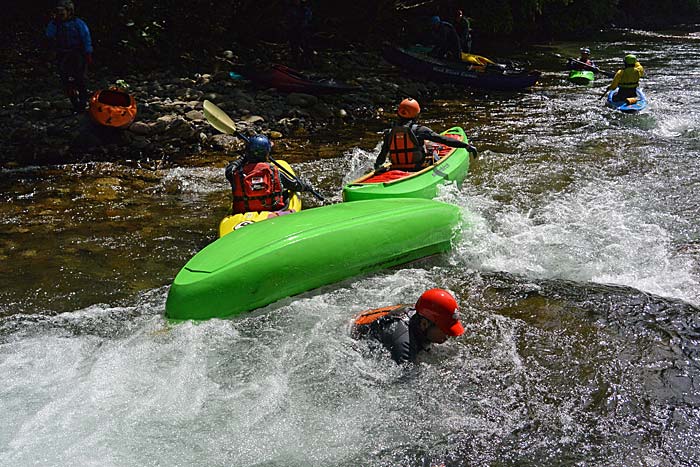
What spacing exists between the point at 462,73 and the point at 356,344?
9.75m

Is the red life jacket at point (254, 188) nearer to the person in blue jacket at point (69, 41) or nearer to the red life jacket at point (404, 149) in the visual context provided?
the red life jacket at point (404, 149)

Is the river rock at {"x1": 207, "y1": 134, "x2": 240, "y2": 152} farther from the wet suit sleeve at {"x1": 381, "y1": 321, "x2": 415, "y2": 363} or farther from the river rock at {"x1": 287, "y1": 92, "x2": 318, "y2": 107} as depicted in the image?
the wet suit sleeve at {"x1": 381, "y1": 321, "x2": 415, "y2": 363}

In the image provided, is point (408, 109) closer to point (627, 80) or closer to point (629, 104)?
point (629, 104)

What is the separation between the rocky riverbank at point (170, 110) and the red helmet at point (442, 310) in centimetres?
571

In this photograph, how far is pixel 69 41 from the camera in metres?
8.53

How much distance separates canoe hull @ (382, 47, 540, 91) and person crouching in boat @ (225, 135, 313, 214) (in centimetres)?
791

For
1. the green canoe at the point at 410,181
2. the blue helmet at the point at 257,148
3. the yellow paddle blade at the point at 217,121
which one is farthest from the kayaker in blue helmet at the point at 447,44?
the blue helmet at the point at 257,148

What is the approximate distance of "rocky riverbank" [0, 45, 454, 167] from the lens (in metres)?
8.70

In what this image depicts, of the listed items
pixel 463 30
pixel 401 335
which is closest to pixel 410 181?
pixel 401 335

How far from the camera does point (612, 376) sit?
14.2ft

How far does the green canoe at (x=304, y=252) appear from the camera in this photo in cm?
467

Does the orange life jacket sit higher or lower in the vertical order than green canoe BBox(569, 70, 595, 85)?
higher

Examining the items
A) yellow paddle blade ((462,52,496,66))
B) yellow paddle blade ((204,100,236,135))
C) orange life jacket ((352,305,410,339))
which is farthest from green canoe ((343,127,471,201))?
yellow paddle blade ((462,52,496,66))

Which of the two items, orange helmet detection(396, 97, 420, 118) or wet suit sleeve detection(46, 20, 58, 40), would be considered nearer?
orange helmet detection(396, 97, 420, 118)
